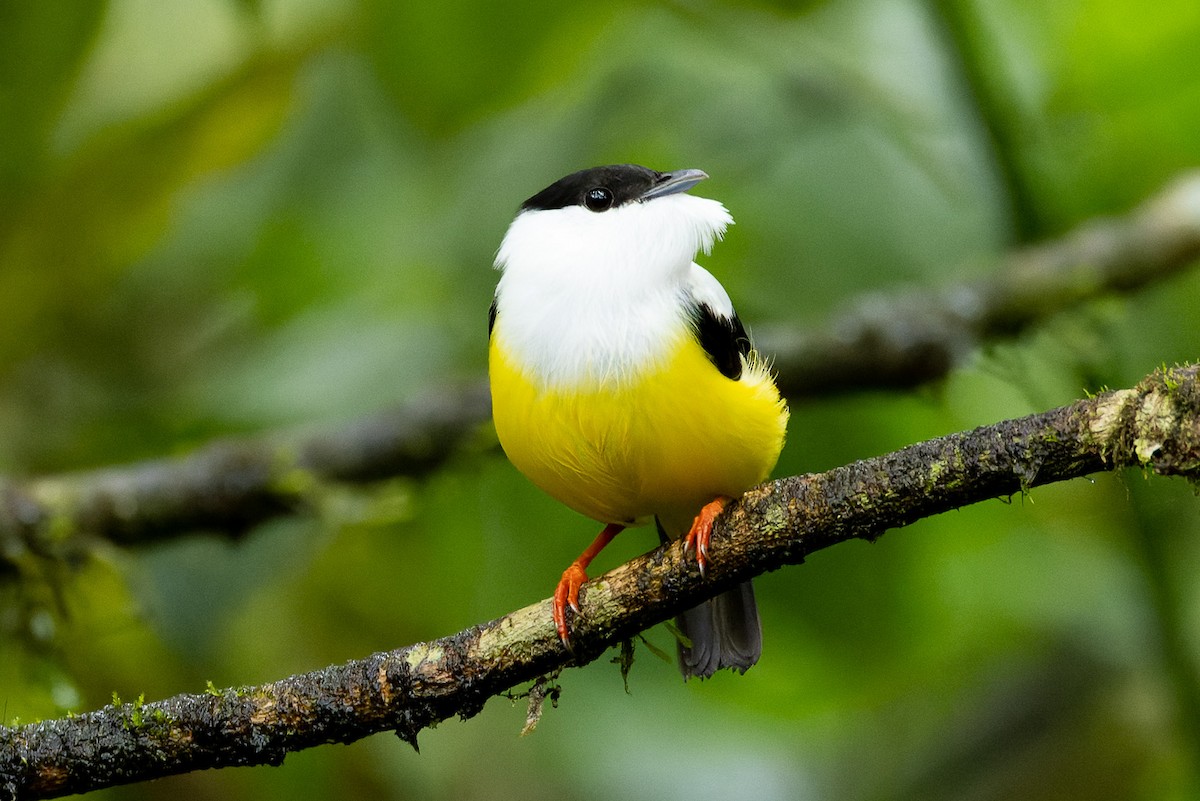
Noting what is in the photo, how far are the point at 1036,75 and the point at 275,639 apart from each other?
10.2 feet

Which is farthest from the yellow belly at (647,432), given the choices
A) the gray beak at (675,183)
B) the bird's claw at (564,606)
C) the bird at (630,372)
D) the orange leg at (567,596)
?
the gray beak at (675,183)

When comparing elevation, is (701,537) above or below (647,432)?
below

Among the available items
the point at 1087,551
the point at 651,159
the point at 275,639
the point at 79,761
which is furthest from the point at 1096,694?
the point at 79,761

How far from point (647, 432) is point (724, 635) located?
32.4 inches

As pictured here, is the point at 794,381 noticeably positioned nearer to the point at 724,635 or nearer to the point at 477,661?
the point at 724,635

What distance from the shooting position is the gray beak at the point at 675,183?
10.5 feet

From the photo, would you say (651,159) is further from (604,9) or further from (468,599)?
(468,599)

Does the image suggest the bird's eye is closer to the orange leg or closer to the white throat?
the white throat

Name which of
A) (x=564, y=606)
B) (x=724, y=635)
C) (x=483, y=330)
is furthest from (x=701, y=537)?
(x=483, y=330)

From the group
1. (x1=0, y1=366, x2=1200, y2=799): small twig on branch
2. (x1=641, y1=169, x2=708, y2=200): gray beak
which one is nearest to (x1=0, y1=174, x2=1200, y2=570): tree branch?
(x1=641, y1=169, x2=708, y2=200): gray beak

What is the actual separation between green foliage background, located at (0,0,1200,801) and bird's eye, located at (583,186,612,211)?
68 centimetres

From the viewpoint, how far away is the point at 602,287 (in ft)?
9.42

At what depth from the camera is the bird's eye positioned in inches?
127

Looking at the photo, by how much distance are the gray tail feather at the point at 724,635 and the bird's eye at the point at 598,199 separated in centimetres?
106
